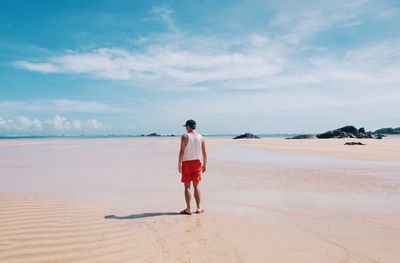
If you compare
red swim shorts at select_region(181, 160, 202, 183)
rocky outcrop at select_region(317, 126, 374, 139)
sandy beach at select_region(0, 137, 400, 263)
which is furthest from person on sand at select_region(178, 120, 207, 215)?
rocky outcrop at select_region(317, 126, 374, 139)

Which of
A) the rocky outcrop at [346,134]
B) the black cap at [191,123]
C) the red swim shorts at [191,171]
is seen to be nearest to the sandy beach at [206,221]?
the red swim shorts at [191,171]

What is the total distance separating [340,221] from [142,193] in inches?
229

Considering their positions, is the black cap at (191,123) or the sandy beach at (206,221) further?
the black cap at (191,123)

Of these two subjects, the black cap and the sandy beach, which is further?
the black cap

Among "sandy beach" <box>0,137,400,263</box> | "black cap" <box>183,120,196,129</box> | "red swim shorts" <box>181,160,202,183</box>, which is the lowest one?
"sandy beach" <box>0,137,400,263</box>

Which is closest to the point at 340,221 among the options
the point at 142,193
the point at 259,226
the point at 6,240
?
the point at 259,226

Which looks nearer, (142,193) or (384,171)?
(142,193)

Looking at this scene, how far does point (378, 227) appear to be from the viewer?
270 inches

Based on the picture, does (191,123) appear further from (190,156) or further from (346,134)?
(346,134)

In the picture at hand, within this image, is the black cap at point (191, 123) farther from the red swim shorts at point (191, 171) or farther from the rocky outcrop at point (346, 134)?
the rocky outcrop at point (346, 134)

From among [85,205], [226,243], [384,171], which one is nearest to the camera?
[226,243]

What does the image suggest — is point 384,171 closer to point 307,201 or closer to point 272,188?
point 272,188

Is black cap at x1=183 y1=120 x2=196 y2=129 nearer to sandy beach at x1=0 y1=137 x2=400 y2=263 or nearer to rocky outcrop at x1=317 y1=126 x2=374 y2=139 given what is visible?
sandy beach at x1=0 y1=137 x2=400 y2=263

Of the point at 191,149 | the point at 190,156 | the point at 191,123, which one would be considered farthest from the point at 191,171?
the point at 191,123
